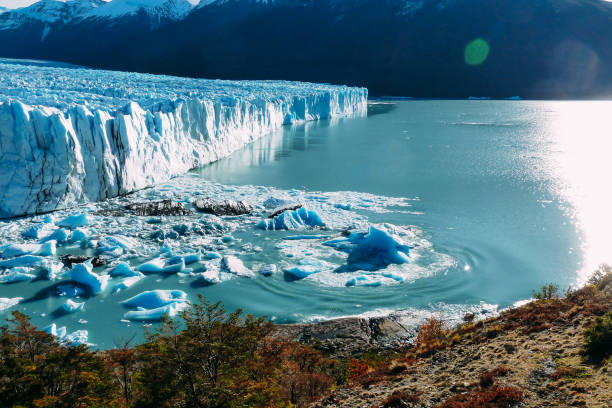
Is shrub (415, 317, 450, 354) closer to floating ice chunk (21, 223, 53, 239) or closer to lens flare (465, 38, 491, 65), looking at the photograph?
floating ice chunk (21, 223, 53, 239)

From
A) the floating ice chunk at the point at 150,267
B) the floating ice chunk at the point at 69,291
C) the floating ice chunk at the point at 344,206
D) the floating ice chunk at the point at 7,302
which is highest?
the floating ice chunk at the point at 344,206

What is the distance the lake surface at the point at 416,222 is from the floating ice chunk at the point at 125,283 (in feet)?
0.68

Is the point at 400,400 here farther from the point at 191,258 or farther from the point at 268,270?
the point at 191,258

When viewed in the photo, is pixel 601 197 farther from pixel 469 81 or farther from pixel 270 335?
pixel 469 81

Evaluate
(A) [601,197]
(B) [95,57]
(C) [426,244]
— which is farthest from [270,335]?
(B) [95,57]

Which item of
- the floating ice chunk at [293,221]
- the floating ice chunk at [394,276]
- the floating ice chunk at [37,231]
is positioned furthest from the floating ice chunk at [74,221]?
the floating ice chunk at [394,276]

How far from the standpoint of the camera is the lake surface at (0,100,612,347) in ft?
28.5

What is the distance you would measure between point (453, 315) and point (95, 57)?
110m

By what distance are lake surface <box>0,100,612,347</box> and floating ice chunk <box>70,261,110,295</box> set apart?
1.03 feet

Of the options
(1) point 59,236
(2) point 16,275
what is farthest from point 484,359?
(1) point 59,236

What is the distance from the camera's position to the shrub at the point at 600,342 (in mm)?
5309

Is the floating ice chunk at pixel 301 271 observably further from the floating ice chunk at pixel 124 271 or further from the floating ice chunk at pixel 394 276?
the floating ice chunk at pixel 124 271

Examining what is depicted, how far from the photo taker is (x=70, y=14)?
384ft

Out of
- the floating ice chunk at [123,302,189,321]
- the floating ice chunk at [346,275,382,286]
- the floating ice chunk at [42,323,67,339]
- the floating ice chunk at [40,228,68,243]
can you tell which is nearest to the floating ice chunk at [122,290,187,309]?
the floating ice chunk at [123,302,189,321]
